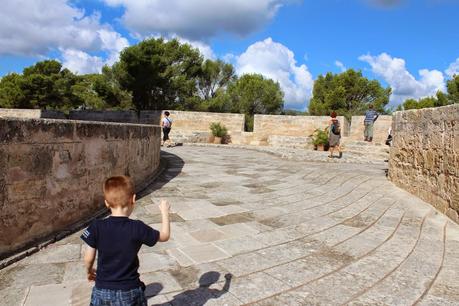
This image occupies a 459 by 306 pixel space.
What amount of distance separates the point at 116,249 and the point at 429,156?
5190mm

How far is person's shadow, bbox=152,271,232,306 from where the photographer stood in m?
2.42

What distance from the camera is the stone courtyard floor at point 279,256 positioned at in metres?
2.56

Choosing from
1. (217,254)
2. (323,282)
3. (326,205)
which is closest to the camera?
(323,282)

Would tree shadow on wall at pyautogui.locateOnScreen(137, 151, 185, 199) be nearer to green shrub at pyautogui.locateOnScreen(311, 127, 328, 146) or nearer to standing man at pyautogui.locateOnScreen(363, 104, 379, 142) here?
green shrub at pyautogui.locateOnScreen(311, 127, 328, 146)

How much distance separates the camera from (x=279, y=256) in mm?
3270

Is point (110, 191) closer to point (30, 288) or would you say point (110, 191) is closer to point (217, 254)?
point (30, 288)

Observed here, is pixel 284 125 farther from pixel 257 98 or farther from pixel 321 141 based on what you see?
pixel 257 98

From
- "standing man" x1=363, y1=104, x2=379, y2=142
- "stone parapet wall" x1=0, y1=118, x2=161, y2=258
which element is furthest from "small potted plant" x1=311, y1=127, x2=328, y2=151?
"stone parapet wall" x1=0, y1=118, x2=161, y2=258

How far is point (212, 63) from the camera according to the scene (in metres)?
34.1

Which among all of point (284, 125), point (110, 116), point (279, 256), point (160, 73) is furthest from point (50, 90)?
point (279, 256)

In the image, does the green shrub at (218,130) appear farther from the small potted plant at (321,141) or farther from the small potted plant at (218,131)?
the small potted plant at (321,141)

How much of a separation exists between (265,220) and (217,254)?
48.4 inches

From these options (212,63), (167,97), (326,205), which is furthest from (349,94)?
(326,205)

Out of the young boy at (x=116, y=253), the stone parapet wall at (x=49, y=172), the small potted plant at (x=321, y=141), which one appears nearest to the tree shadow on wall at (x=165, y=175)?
the stone parapet wall at (x=49, y=172)
